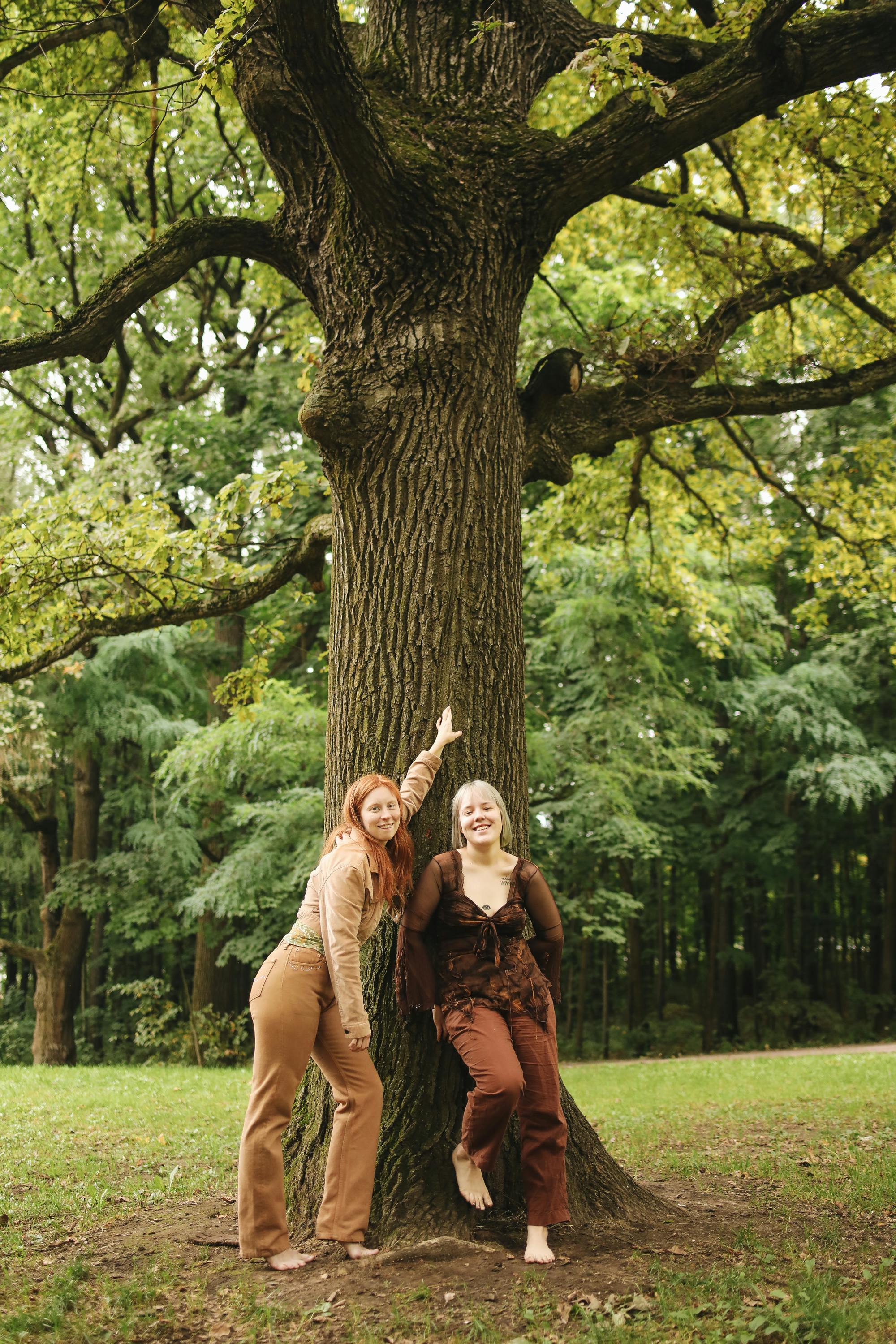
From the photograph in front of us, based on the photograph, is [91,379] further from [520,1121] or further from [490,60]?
[520,1121]

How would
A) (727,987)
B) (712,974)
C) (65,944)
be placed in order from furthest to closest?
(727,987) < (712,974) < (65,944)

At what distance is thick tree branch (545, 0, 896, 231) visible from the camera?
5.39 metres

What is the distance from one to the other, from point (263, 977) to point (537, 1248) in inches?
60.3

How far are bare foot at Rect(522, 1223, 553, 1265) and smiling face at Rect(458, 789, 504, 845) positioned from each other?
5.07ft

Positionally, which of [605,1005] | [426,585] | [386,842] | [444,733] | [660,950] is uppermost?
[426,585]

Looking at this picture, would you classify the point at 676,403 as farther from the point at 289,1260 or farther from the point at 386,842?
the point at 289,1260

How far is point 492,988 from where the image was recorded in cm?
451

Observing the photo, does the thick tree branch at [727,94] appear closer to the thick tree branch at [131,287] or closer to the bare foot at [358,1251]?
the thick tree branch at [131,287]

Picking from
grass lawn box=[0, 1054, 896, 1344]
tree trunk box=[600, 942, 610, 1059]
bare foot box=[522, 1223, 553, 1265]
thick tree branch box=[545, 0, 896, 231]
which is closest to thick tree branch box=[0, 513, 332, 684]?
thick tree branch box=[545, 0, 896, 231]

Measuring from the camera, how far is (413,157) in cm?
526

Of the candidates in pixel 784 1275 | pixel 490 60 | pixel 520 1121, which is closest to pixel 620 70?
pixel 490 60

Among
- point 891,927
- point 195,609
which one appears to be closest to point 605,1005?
point 891,927

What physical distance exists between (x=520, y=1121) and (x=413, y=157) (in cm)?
460

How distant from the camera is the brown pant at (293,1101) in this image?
4.24 meters
